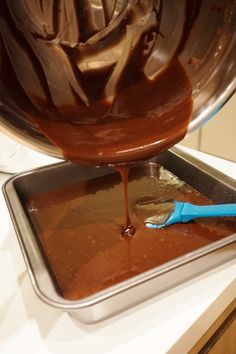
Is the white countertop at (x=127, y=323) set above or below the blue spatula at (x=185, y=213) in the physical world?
below

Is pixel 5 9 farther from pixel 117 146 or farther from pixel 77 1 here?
pixel 117 146

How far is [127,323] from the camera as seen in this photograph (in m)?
0.47

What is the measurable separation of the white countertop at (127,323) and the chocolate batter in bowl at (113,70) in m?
0.21

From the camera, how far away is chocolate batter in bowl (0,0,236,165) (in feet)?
1.86

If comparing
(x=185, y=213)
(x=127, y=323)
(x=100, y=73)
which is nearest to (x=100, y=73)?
(x=100, y=73)

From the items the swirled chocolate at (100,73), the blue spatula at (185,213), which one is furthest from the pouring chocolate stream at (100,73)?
the blue spatula at (185,213)

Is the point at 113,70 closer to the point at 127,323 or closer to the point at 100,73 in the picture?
the point at 100,73

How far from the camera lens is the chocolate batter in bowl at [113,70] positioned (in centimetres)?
57

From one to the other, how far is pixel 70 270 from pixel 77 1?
0.43m

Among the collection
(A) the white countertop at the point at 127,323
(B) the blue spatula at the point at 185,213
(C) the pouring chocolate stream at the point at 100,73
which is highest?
(C) the pouring chocolate stream at the point at 100,73

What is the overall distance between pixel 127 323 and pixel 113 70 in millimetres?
423

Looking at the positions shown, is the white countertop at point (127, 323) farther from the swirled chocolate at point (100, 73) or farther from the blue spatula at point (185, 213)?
the swirled chocolate at point (100, 73)

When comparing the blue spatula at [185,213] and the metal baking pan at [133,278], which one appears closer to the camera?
the metal baking pan at [133,278]

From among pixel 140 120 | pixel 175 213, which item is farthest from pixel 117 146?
pixel 175 213
